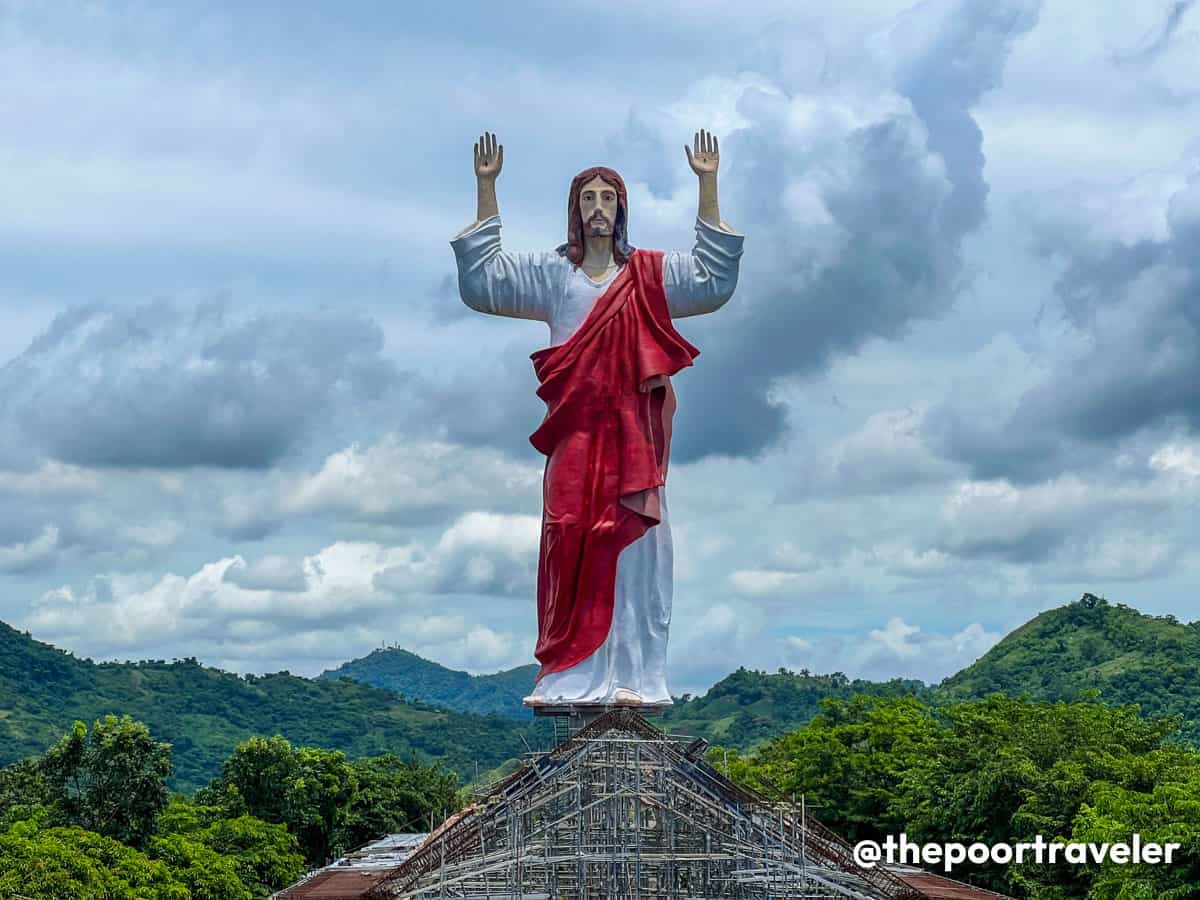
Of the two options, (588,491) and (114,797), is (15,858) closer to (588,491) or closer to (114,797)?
(114,797)

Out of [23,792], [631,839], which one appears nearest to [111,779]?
[23,792]

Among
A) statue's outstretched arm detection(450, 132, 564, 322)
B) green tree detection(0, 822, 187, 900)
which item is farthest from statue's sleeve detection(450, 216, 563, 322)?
green tree detection(0, 822, 187, 900)

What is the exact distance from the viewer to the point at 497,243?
20.4 metres

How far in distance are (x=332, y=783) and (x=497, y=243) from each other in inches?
673

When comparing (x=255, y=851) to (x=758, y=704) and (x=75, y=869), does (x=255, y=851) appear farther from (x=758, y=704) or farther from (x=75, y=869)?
(x=758, y=704)

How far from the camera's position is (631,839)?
61.6ft

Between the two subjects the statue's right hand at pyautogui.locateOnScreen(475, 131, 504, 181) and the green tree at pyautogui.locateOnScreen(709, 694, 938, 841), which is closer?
the statue's right hand at pyautogui.locateOnScreen(475, 131, 504, 181)

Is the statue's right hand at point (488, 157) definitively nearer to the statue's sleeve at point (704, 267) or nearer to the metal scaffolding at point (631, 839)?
the statue's sleeve at point (704, 267)

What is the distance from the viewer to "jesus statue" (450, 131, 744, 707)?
63.6ft

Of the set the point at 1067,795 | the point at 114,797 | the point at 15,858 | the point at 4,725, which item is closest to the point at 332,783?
the point at 114,797

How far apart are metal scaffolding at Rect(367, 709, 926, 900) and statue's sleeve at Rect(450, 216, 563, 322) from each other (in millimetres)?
4994

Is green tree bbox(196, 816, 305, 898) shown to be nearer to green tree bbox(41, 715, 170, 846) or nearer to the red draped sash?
green tree bbox(41, 715, 170, 846)

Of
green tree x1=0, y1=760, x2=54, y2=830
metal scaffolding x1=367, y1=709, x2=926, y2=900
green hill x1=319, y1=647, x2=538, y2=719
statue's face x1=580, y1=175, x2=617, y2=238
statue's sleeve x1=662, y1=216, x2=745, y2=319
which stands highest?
green hill x1=319, y1=647, x2=538, y2=719

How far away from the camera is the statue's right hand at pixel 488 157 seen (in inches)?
800
